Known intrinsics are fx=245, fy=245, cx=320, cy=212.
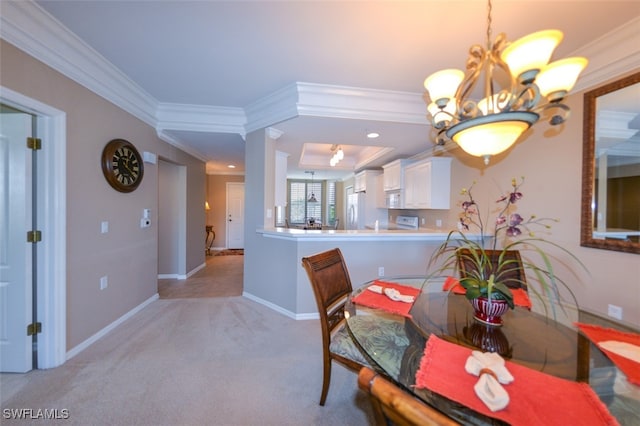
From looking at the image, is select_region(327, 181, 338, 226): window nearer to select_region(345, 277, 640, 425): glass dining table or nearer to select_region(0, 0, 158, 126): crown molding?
select_region(0, 0, 158, 126): crown molding

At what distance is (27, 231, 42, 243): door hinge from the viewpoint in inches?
72.1

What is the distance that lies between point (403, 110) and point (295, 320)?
2.73 meters

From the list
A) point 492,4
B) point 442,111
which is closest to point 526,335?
point 442,111

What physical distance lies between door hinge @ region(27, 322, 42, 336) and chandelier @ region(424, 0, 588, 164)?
127 inches

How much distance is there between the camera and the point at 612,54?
187 cm

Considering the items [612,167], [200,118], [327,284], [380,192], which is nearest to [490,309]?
[327,284]

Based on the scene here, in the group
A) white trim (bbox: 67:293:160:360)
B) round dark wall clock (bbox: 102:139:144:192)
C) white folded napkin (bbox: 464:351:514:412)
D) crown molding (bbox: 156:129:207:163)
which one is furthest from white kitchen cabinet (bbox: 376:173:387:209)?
white folded napkin (bbox: 464:351:514:412)

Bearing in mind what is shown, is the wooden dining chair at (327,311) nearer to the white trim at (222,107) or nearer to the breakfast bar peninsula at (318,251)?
the breakfast bar peninsula at (318,251)

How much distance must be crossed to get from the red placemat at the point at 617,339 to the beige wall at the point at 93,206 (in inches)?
133

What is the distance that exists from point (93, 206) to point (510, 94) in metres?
3.27

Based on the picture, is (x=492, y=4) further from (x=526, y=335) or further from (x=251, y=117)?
(x=251, y=117)

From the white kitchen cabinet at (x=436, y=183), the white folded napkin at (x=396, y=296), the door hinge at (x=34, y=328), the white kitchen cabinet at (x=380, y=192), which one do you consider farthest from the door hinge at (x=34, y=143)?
the white kitchen cabinet at (x=380, y=192)

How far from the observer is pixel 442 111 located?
4.75 feet

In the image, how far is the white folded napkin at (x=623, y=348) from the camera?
95cm
